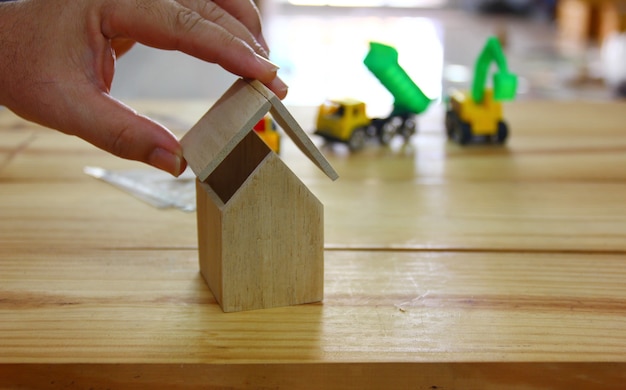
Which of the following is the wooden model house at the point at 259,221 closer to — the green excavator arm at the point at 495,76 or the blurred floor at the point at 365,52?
the green excavator arm at the point at 495,76

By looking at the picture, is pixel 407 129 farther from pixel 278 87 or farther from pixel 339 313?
pixel 339 313

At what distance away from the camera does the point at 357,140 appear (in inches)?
46.9

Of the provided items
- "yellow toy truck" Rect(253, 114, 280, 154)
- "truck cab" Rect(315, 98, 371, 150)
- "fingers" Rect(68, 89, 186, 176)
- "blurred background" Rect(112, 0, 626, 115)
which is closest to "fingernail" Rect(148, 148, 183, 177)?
"fingers" Rect(68, 89, 186, 176)

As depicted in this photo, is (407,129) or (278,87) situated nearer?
(278,87)

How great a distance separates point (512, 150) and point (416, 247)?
48 centimetres

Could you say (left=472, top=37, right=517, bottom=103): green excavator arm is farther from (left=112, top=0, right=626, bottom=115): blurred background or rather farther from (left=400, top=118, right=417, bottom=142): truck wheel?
(left=112, top=0, right=626, bottom=115): blurred background

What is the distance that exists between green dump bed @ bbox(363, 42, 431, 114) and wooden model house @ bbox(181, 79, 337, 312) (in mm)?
568

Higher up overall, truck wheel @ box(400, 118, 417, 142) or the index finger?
the index finger

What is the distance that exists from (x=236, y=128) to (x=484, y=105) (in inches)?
29.6

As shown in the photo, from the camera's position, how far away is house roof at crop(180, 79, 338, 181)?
23.8 inches

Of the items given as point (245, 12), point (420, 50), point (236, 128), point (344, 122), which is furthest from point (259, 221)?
point (420, 50)

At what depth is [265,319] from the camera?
609 millimetres

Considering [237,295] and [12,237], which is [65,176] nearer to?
[12,237]

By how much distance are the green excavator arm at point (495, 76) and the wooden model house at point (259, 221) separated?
24.9 inches
